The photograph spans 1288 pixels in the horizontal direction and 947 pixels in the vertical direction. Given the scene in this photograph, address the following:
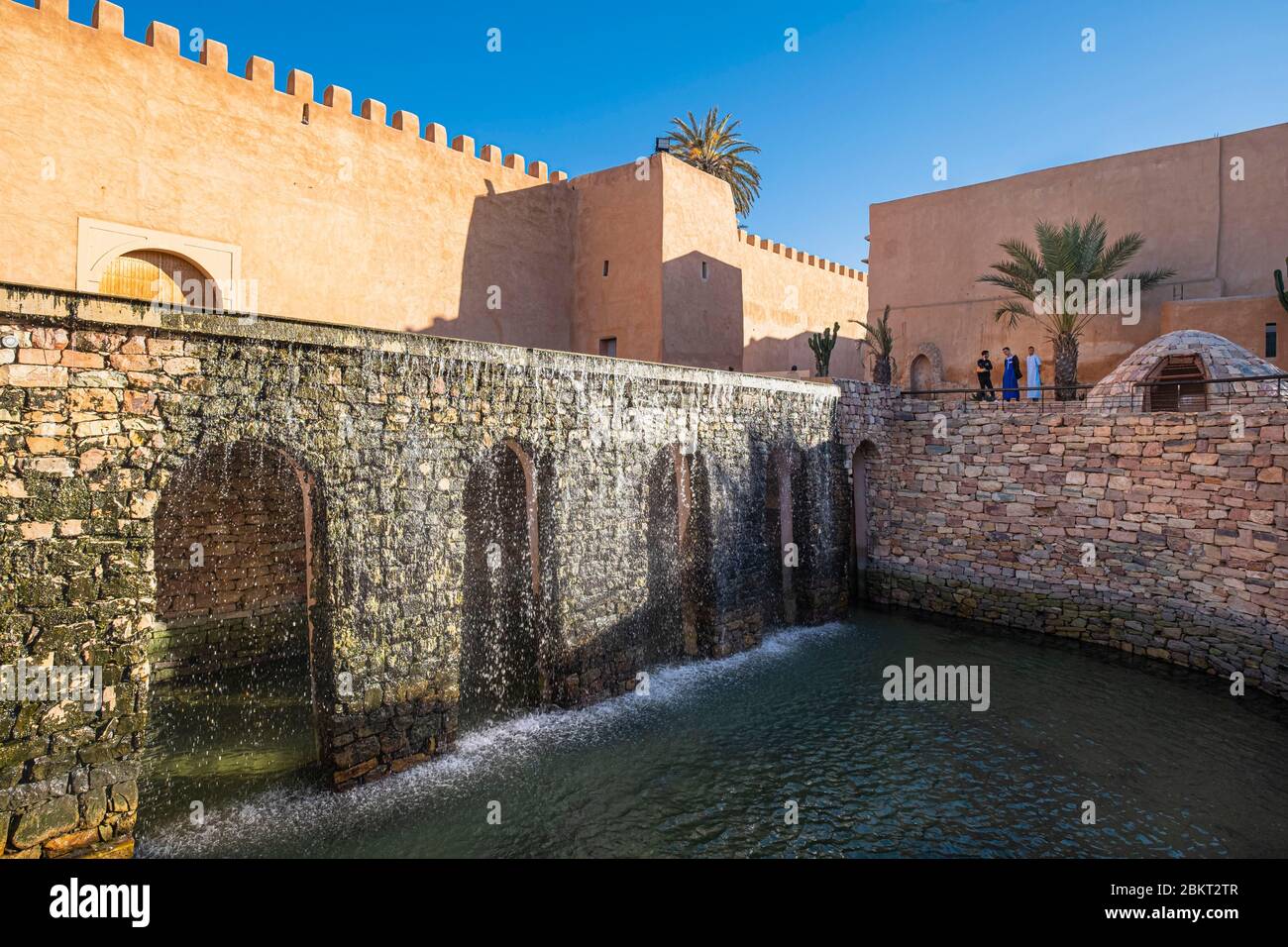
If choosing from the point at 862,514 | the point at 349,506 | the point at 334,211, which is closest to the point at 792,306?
the point at 862,514

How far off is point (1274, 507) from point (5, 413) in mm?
14009

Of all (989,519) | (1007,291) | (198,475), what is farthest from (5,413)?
(1007,291)

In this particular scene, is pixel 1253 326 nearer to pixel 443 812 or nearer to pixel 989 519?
pixel 989 519

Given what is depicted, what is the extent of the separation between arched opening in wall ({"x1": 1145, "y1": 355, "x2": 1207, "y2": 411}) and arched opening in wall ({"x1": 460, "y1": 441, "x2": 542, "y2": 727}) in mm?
10352

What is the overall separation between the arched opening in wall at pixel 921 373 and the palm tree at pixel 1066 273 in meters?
2.45

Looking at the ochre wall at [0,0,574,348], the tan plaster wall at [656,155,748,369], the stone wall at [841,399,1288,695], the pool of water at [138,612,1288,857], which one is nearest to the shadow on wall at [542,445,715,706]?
the pool of water at [138,612,1288,857]

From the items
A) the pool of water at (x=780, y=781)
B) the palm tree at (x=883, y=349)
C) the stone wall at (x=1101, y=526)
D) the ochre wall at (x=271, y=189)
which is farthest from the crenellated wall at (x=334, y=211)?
the stone wall at (x=1101, y=526)

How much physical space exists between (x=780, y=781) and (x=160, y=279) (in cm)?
1079

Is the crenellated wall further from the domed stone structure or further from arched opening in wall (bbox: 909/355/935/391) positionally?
the domed stone structure

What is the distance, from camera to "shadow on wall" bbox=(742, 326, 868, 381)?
18.9 m

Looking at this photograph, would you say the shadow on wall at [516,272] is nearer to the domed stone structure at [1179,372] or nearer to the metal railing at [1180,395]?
the metal railing at [1180,395]

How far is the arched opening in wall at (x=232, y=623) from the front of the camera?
8.02 metres
